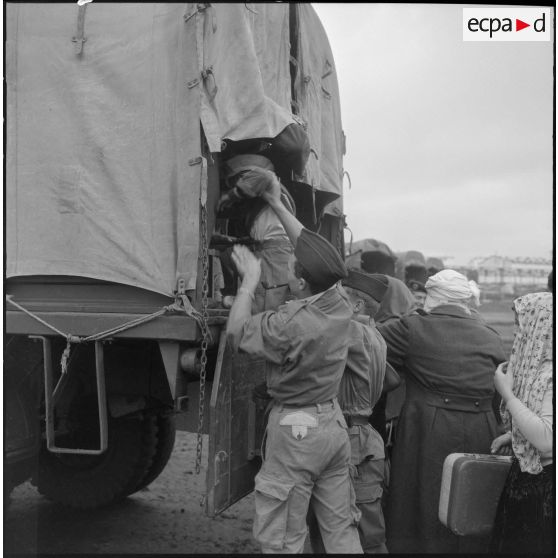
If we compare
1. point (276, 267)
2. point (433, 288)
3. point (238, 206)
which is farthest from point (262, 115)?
point (433, 288)

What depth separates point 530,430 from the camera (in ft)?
7.25

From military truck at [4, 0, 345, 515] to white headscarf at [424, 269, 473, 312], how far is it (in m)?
1.00

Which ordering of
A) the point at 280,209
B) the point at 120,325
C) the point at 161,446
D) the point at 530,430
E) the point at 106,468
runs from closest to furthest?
the point at 530,430, the point at 120,325, the point at 280,209, the point at 106,468, the point at 161,446

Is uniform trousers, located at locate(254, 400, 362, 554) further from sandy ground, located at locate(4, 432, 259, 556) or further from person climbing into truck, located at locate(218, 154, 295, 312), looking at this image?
sandy ground, located at locate(4, 432, 259, 556)

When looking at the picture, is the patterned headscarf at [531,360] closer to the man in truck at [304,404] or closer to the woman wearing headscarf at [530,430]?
the woman wearing headscarf at [530,430]

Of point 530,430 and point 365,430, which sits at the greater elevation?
point 530,430

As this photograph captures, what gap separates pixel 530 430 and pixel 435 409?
92cm

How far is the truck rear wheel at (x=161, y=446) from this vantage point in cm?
418

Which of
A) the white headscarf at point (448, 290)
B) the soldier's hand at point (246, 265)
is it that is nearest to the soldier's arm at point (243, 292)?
the soldier's hand at point (246, 265)

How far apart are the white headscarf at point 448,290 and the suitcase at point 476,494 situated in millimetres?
869

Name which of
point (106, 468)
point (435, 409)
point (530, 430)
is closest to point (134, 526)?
point (106, 468)

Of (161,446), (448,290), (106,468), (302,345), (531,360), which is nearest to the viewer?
(531,360)

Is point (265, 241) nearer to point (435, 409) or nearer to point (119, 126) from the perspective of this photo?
point (119, 126)

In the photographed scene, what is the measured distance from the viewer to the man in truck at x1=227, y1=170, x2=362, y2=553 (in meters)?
2.47
